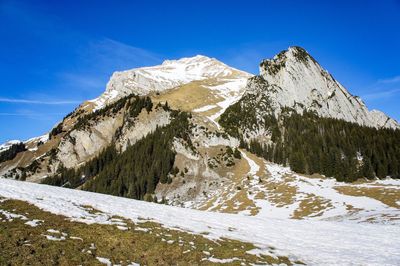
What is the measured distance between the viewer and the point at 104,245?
17.5 meters

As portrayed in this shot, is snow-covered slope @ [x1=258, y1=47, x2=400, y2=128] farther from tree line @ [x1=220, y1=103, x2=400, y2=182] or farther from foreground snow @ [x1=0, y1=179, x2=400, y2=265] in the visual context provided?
foreground snow @ [x1=0, y1=179, x2=400, y2=265]

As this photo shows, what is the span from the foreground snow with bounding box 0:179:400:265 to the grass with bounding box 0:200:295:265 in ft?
5.71

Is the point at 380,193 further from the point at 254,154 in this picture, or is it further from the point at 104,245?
the point at 254,154

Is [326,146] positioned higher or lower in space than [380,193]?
higher

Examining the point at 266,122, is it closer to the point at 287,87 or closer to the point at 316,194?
the point at 287,87

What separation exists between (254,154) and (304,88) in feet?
224

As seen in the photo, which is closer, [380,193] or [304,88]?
[380,193]

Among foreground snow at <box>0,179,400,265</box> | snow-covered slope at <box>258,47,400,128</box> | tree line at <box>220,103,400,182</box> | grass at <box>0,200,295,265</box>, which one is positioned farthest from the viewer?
snow-covered slope at <box>258,47,400,128</box>

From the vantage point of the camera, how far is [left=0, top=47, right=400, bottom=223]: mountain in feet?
238

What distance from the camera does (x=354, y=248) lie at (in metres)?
23.3

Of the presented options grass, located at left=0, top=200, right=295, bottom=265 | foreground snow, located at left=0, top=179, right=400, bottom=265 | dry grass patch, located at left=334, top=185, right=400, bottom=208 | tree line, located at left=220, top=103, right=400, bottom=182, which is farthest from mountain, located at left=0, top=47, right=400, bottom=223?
grass, located at left=0, top=200, right=295, bottom=265

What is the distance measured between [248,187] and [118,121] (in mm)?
109767

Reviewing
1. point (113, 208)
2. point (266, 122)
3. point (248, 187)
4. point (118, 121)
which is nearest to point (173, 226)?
point (113, 208)

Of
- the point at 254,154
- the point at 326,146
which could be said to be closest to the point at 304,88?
the point at 326,146
